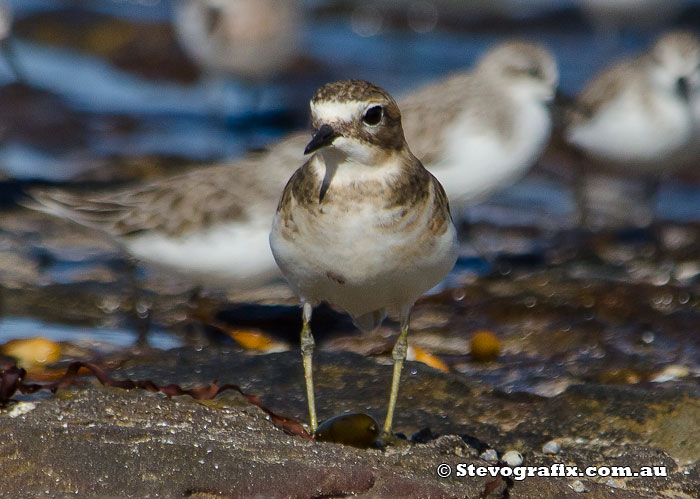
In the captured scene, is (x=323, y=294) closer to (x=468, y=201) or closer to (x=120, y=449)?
(x=120, y=449)

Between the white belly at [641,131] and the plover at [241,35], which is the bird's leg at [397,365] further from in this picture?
the plover at [241,35]

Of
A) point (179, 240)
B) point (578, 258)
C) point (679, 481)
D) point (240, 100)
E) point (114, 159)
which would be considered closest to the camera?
point (679, 481)

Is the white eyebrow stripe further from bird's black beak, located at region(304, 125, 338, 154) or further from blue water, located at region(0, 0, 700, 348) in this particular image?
blue water, located at region(0, 0, 700, 348)

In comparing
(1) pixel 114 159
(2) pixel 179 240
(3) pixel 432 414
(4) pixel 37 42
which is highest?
(4) pixel 37 42

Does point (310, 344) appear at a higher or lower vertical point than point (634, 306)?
lower

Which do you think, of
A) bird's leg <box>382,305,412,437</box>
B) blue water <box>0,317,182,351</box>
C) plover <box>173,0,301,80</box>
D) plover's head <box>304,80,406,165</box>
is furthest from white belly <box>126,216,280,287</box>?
plover <box>173,0,301,80</box>

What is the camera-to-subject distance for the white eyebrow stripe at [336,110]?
3889mm

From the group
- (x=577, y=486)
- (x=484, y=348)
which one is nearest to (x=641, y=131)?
(x=484, y=348)

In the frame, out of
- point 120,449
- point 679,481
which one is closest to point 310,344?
point 120,449

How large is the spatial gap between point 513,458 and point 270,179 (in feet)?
8.67

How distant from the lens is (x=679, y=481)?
156 inches

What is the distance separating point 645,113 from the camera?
898 centimetres

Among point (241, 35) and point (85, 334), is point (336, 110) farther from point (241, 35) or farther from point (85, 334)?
point (241, 35)

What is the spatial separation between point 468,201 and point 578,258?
1.14 m
